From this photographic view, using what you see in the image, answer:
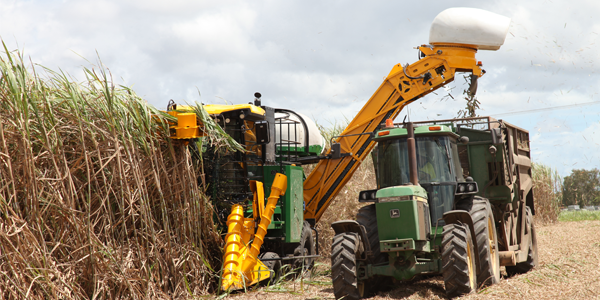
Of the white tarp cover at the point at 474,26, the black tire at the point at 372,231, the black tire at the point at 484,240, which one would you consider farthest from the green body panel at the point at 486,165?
the black tire at the point at 372,231

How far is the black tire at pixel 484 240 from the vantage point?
258 inches

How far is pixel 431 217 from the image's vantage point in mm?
6797

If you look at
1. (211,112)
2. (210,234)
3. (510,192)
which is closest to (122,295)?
(210,234)

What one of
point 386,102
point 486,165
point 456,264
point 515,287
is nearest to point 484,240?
point 515,287

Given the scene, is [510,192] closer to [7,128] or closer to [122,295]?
[122,295]

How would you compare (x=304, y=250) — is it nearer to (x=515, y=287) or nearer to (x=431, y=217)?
(x=431, y=217)

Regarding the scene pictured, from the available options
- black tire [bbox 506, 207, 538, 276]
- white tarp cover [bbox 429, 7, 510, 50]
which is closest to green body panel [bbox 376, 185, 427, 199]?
black tire [bbox 506, 207, 538, 276]

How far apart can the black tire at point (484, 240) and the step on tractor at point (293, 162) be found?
0.53 meters

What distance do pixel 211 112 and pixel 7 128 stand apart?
112 inches

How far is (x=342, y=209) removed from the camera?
1271cm

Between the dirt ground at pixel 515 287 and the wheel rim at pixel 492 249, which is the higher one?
the wheel rim at pixel 492 249

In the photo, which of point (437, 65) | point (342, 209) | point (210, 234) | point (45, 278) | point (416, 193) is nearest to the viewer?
point (45, 278)

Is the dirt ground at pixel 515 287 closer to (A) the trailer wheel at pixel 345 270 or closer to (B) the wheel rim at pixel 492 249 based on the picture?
(B) the wheel rim at pixel 492 249

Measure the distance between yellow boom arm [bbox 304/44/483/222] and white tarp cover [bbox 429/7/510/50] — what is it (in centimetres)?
19
